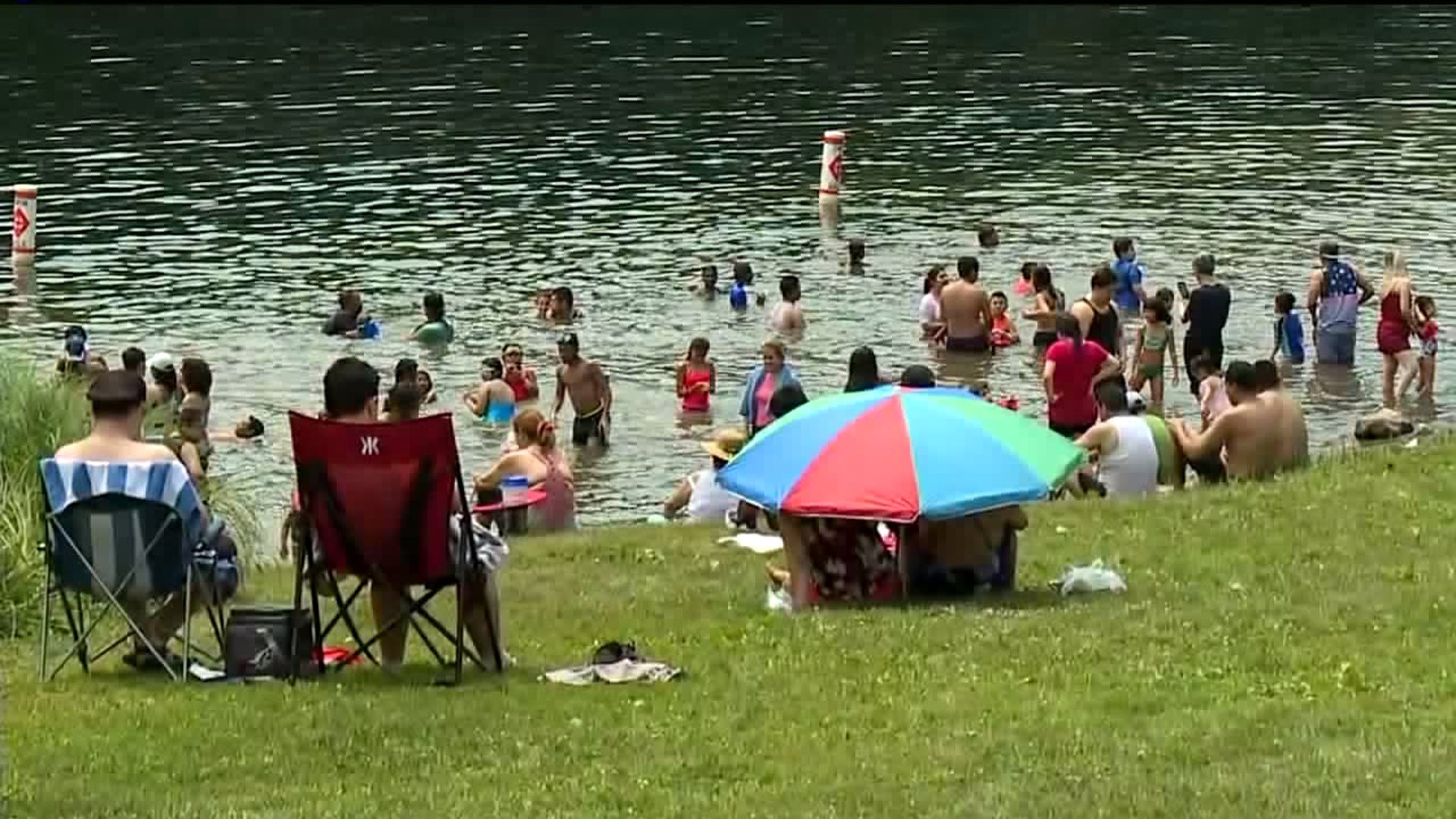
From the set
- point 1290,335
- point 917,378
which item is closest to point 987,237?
point 1290,335

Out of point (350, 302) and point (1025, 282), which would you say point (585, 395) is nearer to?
point (350, 302)

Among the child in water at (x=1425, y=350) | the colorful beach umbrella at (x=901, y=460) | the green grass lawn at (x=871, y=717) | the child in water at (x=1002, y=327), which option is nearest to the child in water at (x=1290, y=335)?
the child in water at (x=1425, y=350)

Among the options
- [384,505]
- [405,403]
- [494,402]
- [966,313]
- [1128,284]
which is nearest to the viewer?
[384,505]

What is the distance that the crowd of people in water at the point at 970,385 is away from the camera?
40.4 feet

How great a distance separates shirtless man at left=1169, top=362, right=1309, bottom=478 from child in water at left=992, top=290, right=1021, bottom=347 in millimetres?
10226

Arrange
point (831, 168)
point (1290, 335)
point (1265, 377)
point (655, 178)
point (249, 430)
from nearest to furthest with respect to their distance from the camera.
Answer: point (1265, 377) < point (249, 430) < point (1290, 335) < point (831, 168) < point (655, 178)

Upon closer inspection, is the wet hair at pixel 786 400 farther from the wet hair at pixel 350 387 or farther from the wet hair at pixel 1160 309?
the wet hair at pixel 1160 309

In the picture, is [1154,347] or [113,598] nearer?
[113,598]

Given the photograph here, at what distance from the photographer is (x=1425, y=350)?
23969 mm

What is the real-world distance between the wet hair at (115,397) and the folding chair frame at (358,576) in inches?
38.2

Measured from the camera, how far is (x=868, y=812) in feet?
24.6

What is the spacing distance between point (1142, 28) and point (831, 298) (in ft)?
140

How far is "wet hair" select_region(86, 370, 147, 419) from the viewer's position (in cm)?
1023

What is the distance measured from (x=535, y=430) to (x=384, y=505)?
305 inches
